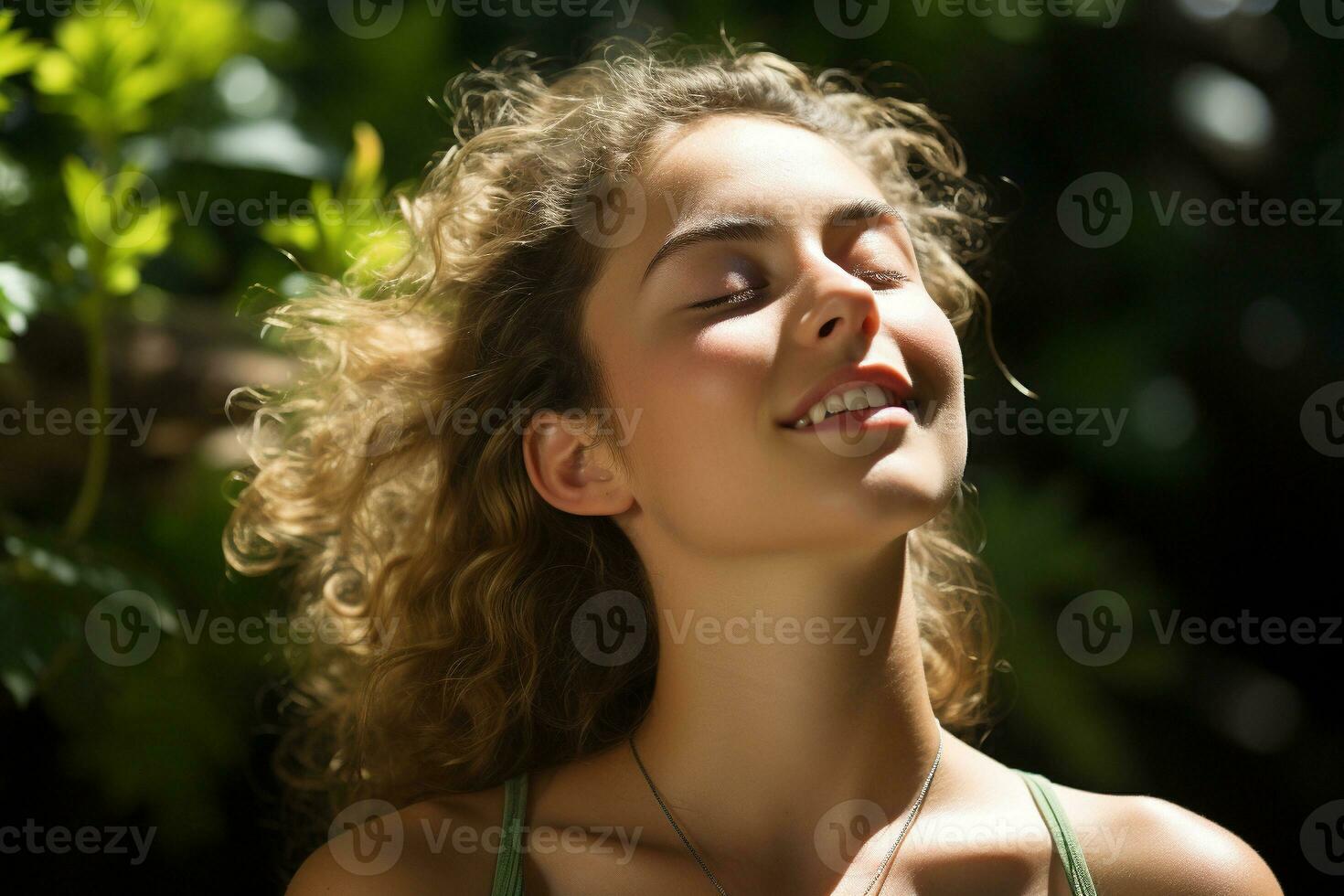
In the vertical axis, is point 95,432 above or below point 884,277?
below

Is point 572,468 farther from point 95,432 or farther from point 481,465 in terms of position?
point 95,432

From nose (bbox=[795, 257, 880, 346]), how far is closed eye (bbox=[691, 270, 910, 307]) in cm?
7

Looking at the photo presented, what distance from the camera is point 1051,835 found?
5.37 feet

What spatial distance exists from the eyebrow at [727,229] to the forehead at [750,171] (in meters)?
0.01

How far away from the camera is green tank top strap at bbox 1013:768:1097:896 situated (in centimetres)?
159

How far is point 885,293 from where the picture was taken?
161 centimetres

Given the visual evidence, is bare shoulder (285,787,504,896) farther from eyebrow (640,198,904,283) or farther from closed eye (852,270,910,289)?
closed eye (852,270,910,289)

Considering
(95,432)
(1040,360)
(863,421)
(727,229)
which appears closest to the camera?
(863,421)

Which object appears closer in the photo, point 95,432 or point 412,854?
point 412,854

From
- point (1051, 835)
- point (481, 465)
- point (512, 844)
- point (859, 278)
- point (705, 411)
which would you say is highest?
point (859, 278)

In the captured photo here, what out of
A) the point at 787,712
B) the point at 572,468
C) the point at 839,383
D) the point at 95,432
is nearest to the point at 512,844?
the point at 787,712

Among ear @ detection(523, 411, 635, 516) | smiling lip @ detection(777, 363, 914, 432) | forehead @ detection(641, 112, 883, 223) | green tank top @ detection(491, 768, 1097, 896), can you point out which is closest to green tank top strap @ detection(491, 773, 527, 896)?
green tank top @ detection(491, 768, 1097, 896)

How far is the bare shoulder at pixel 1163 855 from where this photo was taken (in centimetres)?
160

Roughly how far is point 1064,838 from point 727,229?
851 mm
